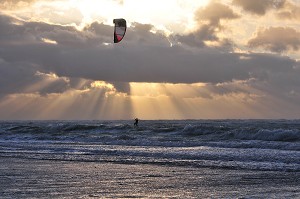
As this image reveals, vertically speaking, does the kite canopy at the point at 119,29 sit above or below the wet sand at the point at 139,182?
above

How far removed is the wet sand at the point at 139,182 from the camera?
1197 cm

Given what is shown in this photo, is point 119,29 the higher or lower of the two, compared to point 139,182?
higher

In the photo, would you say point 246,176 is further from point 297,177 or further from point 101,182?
point 101,182

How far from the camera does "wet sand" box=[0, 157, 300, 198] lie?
12.0 meters

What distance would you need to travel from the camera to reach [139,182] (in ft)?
46.4

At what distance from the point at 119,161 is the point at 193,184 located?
24.7 feet

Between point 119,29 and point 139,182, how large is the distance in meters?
6.74

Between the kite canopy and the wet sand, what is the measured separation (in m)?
4.75

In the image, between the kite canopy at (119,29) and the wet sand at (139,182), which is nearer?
the wet sand at (139,182)

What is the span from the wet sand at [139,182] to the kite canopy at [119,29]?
15.6 feet

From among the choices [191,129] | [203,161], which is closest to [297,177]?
[203,161]

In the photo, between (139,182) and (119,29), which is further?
(119,29)

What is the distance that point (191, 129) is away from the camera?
51.6 metres

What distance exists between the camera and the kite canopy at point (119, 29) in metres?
17.9
